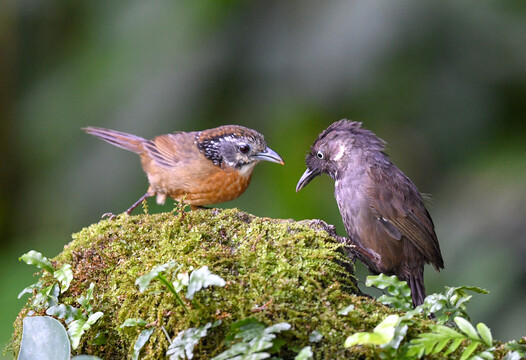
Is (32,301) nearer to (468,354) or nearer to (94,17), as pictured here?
(468,354)

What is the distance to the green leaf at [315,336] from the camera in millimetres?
2113

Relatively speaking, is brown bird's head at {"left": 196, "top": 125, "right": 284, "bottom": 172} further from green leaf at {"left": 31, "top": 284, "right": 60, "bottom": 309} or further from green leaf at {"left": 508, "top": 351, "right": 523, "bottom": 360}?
green leaf at {"left": 508, "top": 351, "right": 523, "bottom": 360}

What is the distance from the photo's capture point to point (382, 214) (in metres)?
4.02

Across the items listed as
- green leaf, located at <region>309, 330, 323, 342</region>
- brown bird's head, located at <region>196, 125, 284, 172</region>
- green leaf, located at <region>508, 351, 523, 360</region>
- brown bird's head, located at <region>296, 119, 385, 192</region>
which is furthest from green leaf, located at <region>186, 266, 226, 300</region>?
brown bird's head, located at <region>296, 119, 385, 192</region>

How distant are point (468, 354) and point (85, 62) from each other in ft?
16.8

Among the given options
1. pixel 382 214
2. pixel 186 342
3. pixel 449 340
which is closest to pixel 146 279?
pixel 186 342

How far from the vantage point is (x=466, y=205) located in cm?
502

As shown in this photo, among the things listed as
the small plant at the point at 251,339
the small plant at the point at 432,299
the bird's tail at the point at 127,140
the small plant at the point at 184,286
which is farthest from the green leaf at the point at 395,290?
the bird's tail at the point at 127,140

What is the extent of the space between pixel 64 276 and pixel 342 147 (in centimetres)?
218

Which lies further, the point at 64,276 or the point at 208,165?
the point at 208,165

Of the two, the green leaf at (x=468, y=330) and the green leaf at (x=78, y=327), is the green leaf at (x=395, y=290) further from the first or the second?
the green leaf at (x=78, y=327)

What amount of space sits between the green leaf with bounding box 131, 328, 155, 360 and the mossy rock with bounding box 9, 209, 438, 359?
29 mm

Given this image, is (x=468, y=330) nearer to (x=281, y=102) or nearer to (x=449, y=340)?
(x=449, y=340)

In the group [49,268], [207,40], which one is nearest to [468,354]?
[49,268]
